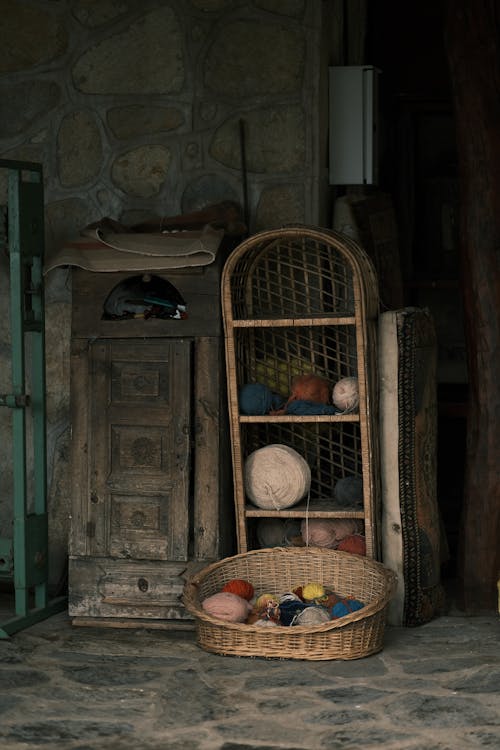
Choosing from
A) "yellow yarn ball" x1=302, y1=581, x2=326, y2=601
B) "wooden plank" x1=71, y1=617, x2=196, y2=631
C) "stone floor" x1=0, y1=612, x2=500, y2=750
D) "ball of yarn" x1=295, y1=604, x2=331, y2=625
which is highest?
"yellow yarn ball" x1=302, y1=581, x2=326, y2=601

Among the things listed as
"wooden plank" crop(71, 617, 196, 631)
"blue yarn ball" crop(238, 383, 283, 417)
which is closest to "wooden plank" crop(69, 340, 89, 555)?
"wooden plank" crop(71, 617, 196, 631)

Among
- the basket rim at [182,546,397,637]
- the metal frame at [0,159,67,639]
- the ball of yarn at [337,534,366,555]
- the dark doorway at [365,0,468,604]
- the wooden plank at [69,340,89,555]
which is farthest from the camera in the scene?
the dark doorway at [365,0,468,604]

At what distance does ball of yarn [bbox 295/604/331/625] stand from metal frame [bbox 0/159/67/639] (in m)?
1.06

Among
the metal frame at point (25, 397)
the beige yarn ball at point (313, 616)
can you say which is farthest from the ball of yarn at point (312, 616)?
the metal frame at point (25, 397)

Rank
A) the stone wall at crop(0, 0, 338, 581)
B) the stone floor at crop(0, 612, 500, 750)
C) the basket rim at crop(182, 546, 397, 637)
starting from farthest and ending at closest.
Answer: the stone wall at crop(0, 0, 338, 581) → the basket rim at crop(182, 546, 397, 637) → the stone floor at crop(0, 612, 500, 750)

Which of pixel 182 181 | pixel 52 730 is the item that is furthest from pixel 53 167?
pixel 52 730

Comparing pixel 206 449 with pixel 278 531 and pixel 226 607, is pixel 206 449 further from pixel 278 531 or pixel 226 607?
pixel 226 607

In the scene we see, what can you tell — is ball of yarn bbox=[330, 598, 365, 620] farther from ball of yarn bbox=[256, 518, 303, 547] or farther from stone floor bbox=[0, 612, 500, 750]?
ball of yarn bbox=[256, 518, 303, 547]

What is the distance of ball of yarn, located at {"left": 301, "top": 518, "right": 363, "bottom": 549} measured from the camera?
4.61 metres

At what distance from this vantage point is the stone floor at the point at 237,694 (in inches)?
136

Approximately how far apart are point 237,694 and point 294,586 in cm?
78

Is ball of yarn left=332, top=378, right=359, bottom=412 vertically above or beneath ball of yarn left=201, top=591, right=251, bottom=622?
above

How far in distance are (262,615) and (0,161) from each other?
182cm

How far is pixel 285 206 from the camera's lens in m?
4.87
